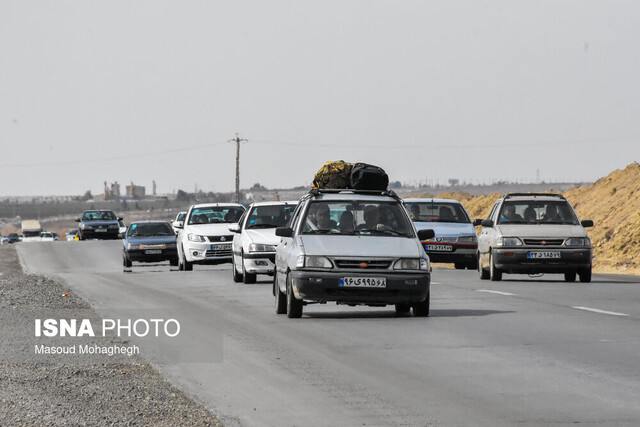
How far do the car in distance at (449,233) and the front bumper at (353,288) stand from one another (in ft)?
48.5

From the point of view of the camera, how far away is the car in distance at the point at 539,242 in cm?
2364

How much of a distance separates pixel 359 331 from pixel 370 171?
44.7 ft

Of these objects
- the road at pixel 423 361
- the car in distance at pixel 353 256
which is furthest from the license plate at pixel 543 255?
the car in distance at pixel 353 256

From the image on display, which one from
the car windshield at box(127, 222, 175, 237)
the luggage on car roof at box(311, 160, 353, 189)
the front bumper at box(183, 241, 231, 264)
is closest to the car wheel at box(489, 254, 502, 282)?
the luggage on car roof at box(311, 160, 353, 189)

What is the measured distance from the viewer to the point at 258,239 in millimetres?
24203

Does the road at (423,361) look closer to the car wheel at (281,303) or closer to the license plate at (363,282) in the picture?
the car wheel at (281,303)

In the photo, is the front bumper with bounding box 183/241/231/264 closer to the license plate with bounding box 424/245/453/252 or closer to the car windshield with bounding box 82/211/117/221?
the license plate with bounding box 424/245/453/252

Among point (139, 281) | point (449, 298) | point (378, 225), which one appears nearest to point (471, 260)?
point (139, 281)

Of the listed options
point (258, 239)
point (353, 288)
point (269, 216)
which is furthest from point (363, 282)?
point (269, 216)

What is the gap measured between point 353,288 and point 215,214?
56.6ft

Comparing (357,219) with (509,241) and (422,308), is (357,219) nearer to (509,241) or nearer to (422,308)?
(422,308)

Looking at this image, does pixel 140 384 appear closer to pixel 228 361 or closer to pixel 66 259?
pixel 228 361

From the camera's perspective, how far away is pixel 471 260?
31.0 metres

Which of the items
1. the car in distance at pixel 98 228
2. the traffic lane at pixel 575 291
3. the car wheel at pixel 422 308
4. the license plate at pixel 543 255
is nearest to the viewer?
the car wheel at pixel 422 308
